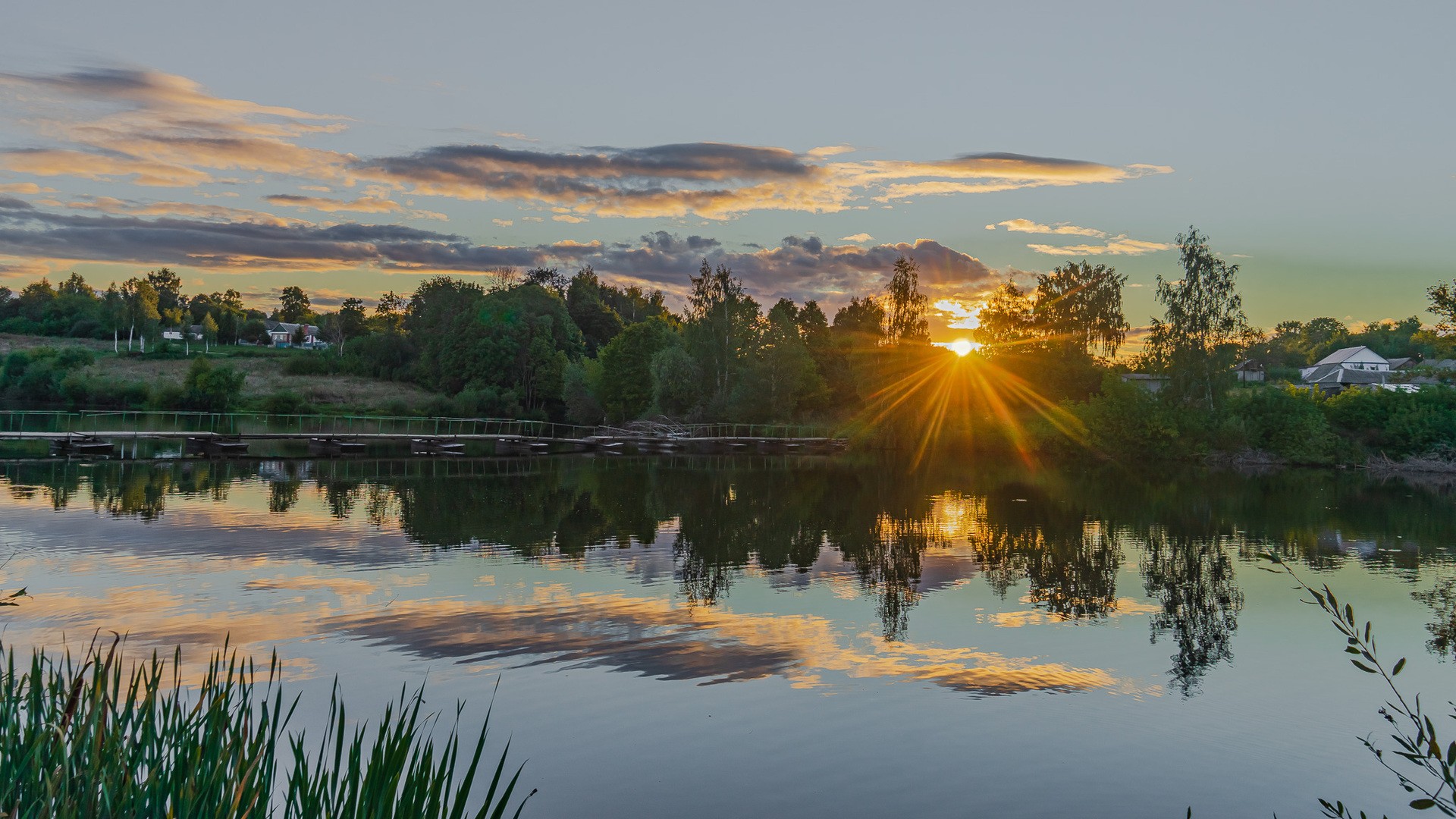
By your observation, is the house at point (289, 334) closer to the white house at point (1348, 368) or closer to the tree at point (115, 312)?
the tree at point (115, 312)

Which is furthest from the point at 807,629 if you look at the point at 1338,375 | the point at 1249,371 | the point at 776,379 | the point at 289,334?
the point at 289,334

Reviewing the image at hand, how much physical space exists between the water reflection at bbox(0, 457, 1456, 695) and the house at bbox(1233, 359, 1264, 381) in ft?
46.5

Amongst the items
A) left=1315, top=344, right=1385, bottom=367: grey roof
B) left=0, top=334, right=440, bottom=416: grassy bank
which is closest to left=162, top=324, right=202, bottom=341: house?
left=0, top=334, right=440, bottom=416: grassy bank

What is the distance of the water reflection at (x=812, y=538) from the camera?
16094 millimetres

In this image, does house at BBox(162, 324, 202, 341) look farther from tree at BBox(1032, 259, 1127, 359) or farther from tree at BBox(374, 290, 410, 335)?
tree at BBox(1032, 259, 1127, 359)

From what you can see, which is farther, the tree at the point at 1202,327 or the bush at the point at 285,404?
the bush at the point at 285,404

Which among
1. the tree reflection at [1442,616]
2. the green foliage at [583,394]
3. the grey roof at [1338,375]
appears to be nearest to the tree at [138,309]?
the green foliage at [583,394]

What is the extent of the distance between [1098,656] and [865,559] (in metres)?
9.25

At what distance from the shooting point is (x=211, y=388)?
75.5 meters

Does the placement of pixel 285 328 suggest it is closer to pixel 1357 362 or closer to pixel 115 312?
pixel 115 312

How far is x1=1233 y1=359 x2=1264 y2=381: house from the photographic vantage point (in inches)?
2601

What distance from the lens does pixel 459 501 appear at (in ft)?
117

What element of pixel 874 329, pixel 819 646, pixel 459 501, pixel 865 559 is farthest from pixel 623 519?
pixel 874 329

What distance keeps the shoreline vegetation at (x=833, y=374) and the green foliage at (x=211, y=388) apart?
0.17m
